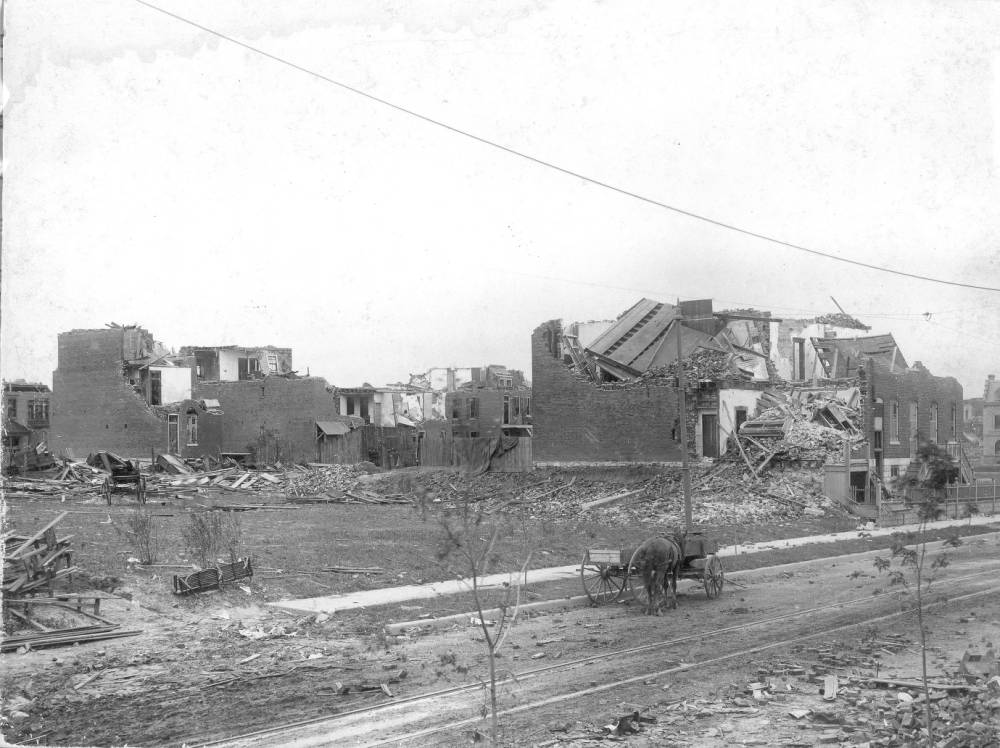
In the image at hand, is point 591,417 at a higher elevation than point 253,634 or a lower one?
higher

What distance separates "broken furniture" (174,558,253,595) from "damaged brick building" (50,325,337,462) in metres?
42.8

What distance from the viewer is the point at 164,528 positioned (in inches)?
1091

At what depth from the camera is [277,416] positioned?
61625 mm

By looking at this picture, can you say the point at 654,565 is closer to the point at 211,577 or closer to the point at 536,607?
the point at 536,607

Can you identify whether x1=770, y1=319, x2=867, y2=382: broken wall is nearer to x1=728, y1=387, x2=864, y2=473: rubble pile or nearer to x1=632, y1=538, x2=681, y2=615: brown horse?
x1=728, y1=387, x2=864, y2=473: rubble pile

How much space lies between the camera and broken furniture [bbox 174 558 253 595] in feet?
54.3

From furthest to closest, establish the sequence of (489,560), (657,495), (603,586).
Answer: (657,495) → (603,586) → (489,560)

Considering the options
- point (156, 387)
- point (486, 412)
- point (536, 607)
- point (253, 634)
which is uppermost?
point (156, 387)

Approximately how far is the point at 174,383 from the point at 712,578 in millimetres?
50796

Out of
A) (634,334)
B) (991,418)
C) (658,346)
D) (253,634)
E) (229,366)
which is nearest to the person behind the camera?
(253,634)

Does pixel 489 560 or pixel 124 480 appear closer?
pixel 489 560

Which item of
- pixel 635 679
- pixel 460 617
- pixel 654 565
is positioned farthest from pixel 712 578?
pixel 635 679

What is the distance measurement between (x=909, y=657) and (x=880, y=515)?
75.9 feet

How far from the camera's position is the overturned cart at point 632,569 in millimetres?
17000
